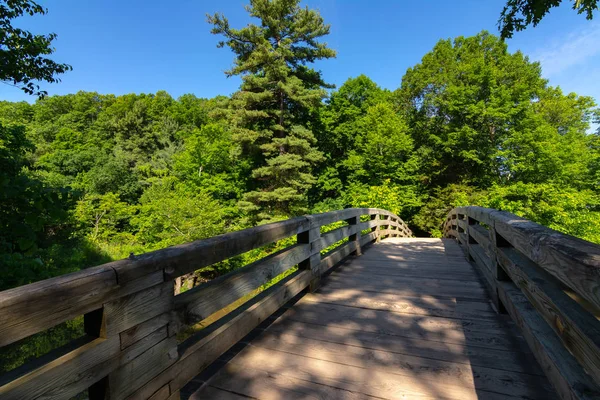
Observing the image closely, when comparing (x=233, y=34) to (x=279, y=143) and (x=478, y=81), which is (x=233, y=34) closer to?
(x=279, y=143)

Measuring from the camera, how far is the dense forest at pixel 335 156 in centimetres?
1608

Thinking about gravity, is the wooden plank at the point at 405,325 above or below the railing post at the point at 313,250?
below

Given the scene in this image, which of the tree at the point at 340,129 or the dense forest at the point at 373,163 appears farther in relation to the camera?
the tree at the point at 340,129

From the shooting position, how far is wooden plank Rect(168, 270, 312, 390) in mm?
1602

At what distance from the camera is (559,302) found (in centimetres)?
143

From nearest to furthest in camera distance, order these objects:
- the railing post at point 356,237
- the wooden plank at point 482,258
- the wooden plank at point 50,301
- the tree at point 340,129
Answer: the wooden plank at point 50,301 < the wooden plank at point 482,258 < the railing post at point 356,237 < the tree at point 340,129

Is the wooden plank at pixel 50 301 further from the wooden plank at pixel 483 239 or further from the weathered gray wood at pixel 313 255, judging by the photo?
the wooden plank at pixel 483 239

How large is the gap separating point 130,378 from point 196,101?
155ft

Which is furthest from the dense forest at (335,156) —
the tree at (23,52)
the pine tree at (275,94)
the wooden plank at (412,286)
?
the wooden plank at (412,286)

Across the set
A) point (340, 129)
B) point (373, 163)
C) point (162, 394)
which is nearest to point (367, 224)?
point (162, 394)

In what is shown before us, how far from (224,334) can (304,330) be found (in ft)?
2.29

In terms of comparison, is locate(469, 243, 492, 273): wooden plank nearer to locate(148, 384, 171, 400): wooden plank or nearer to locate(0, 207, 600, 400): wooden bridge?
locate(0, 207, 600, 400): wooden bridge

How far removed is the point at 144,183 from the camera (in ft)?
92.2

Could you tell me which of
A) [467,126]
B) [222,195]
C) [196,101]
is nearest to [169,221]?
[222,195]
